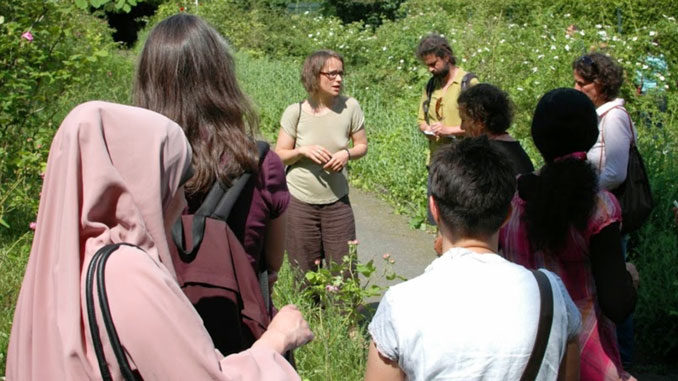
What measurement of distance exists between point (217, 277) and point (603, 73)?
283cm

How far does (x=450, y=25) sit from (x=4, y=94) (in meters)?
8.62

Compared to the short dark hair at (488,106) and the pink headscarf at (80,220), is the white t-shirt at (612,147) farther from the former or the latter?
the pink headscarf at (80,220)

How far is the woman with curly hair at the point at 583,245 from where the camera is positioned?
2.66m

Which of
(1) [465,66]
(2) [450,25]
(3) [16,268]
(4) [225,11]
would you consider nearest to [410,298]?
(3) [16,268]

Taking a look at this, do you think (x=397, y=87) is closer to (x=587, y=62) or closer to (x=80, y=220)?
(x=587, y=62)

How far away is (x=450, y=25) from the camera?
13.4 metres

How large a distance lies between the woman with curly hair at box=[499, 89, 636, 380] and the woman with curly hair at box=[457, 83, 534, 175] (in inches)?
52.3

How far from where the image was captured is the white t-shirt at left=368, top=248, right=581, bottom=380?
1.99 metres

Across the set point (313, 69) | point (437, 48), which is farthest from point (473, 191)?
point (437, 48)

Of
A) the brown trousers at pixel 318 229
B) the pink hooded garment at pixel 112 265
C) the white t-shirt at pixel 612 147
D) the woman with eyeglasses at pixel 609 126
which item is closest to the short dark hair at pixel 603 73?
the woman with eyeglasses at pixel 609 126

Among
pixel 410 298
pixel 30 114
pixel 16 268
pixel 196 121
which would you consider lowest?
pixel 16 268

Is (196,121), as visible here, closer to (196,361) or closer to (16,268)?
(196,361)

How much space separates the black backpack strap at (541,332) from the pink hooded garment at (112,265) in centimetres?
59

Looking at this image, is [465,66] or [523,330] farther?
[465,66]
